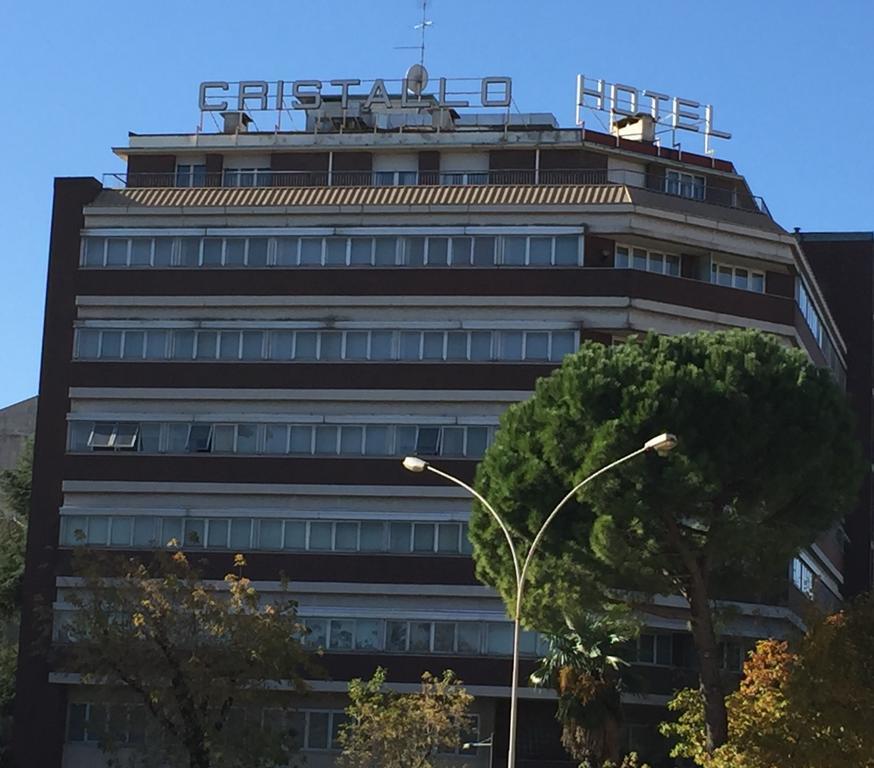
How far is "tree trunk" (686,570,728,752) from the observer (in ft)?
155

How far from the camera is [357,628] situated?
62594 millimetres

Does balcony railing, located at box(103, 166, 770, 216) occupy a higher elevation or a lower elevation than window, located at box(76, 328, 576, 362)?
higher

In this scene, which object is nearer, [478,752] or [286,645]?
[286,645]

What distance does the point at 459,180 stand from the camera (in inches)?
2685

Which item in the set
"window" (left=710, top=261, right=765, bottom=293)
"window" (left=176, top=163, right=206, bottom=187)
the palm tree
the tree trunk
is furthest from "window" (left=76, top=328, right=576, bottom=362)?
the tree trunk

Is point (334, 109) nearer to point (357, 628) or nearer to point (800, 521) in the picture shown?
point (357, 628)

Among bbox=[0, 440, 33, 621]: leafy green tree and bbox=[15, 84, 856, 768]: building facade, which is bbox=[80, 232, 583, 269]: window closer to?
bbox=[15, 84, 856, 768]: building facade

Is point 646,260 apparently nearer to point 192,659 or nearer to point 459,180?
point 459,180

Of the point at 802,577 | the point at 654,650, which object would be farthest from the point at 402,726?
the point at 802,577

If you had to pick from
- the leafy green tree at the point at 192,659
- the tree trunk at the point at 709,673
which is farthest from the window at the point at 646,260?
the tree trunk at the point at 709,673

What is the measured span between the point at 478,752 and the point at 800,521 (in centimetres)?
1775

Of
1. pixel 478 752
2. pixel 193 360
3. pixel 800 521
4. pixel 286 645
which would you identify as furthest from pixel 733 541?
pixel 193 360

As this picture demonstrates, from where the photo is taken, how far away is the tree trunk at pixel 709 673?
4716 cm

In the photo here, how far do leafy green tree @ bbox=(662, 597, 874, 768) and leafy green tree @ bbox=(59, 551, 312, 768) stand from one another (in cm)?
1380
